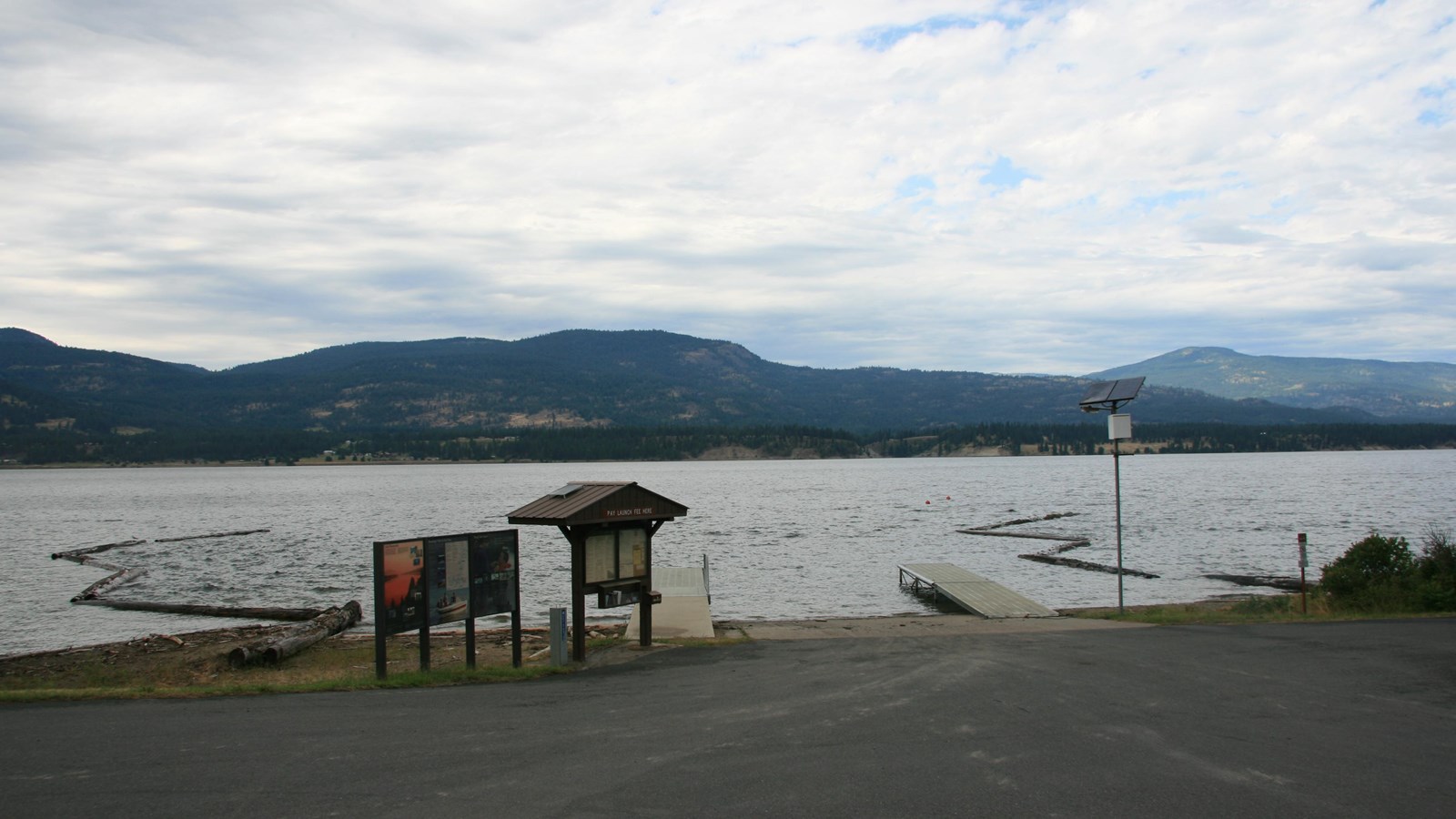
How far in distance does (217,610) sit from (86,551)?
28.6m

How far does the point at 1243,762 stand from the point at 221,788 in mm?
9011

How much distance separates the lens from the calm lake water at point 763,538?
3350 cm

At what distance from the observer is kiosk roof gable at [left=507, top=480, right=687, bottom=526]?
49.9 feet

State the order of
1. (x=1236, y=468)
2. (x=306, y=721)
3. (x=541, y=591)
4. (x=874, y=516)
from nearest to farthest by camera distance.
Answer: (x=306, y=721)
(x=541, y=591)
(x=874, y=516)
(x=1236, y=468)

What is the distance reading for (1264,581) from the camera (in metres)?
36.0

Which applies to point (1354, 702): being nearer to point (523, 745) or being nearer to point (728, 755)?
point (728, 755)

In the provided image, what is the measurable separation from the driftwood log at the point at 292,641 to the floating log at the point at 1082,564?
29.5m

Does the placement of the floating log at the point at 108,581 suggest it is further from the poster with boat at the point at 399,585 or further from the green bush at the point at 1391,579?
the green bush at the point at 1391,579

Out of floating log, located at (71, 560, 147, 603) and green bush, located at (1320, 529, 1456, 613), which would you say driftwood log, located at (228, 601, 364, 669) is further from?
green bush, located at (1320, 529, 1456, 613)

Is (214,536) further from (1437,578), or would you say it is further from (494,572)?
(1437,578)

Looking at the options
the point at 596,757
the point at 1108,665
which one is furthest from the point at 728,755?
the point at 1108,665

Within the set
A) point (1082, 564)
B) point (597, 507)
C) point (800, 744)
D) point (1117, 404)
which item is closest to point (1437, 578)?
point (1117, 404)

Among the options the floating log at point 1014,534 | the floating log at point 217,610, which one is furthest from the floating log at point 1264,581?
the floating log at point 217,610

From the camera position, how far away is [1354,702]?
11125mm
